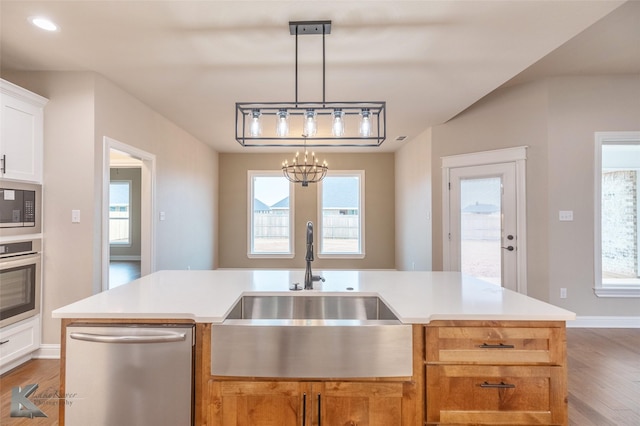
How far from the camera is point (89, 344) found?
4.19ft

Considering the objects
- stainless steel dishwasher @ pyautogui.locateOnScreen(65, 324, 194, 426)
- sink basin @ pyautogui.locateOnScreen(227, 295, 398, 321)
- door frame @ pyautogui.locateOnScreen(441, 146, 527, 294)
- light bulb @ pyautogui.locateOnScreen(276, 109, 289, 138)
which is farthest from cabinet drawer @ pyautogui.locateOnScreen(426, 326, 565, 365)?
door frame @ pyautogui.locateOnScreen(441, 146, 527, 294)

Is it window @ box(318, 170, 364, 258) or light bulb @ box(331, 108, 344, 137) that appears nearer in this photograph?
light bulb @ box(331, 108, 344, 137)

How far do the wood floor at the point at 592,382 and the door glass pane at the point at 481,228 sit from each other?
108 centimetres

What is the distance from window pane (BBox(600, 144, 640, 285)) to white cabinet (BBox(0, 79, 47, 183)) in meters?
5.81

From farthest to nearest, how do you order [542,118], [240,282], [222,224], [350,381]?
[222,224]
[542,118]
[240,282]
[350,381]

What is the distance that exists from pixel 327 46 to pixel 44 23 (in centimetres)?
198

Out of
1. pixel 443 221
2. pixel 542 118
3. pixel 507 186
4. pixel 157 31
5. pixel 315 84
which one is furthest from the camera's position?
pixel 443 221

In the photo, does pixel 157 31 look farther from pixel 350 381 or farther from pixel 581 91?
pixel 581 91

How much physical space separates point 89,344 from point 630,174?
17.0ft

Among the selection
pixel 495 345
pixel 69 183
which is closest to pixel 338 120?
pixel 495 345

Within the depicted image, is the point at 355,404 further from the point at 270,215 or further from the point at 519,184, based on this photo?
the point at 270,215

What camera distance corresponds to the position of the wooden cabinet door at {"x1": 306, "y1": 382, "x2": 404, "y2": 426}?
1.26 m

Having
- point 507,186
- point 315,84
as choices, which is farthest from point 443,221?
point 315,84

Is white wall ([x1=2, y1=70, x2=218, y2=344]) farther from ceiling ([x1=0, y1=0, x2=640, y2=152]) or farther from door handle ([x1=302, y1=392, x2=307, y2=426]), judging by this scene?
door handle ([x1=302, y1=392, x2=307, y2=426])
